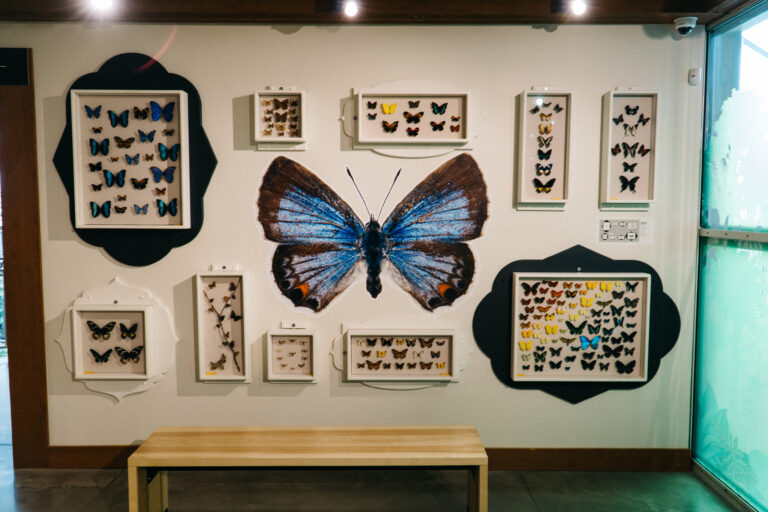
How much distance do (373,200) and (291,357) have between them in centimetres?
108

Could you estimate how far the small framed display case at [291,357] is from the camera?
122 inches

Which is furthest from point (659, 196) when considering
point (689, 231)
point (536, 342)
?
point (536, 342)

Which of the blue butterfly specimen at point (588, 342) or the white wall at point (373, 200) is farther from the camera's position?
the blue butterfly specimen at point (588, 342)

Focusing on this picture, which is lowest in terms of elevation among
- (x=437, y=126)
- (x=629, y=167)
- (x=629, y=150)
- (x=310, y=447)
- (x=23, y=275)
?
(x=310, y=447)

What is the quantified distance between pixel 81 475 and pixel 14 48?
2.57m

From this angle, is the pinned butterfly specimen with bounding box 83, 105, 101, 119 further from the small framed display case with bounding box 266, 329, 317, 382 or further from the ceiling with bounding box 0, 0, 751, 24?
the small framed display case with bounding box 266, 329, 317, 382

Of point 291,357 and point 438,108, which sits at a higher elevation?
point 438,108

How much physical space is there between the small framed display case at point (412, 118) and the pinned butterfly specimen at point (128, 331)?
1.76m

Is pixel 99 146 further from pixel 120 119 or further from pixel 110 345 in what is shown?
pixel 110 345

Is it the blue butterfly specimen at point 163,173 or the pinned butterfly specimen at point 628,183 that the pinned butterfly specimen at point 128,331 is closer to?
the blue butterfly specimen at point 163,173

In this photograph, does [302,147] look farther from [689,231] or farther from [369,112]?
[689,231]

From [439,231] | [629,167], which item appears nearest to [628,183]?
[629,167]

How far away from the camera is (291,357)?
312 cm

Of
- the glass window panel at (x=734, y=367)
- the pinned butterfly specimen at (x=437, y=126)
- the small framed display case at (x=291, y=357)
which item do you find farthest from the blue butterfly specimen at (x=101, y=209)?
the glass window panel at (x=734, y=367)
